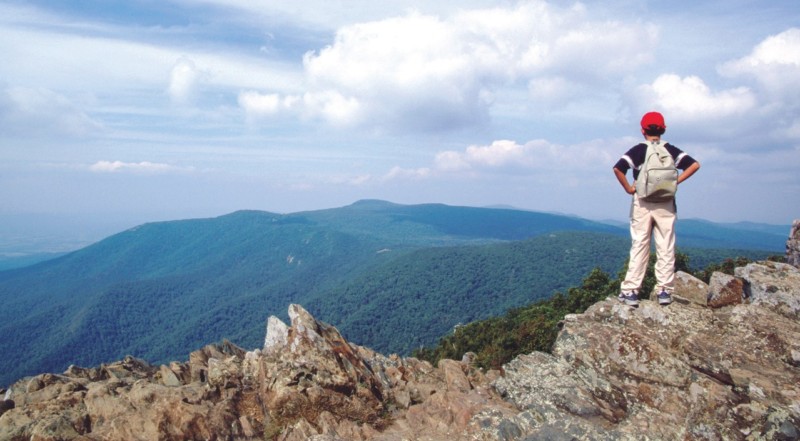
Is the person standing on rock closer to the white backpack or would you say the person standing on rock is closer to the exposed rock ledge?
the white backpack

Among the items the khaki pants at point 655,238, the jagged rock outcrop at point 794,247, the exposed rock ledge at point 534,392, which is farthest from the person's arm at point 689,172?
the jagged rock outcrop at point 794,247

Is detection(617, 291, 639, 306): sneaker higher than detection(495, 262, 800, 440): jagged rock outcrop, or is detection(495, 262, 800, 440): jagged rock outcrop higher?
detection(617, 291, 639, 306): sneaker

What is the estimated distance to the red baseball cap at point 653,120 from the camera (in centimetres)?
1019

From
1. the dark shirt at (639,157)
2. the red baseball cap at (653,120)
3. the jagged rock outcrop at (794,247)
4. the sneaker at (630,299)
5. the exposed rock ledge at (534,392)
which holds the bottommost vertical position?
the exposed rock ledge at (534,392)

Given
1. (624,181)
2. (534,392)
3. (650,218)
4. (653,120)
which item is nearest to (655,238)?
(650,218)

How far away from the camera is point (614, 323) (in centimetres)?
1093

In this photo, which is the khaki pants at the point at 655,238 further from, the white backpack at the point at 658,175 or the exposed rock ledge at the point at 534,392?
the exposed rock ledge at the point at 534,392

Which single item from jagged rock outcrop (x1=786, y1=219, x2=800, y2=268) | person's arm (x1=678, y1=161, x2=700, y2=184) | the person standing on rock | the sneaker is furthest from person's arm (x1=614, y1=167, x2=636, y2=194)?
jagged rock outcrop (x1=786, y1=219, x2=800, y2=268)

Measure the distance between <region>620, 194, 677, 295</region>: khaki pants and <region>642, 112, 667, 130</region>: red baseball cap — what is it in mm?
1662

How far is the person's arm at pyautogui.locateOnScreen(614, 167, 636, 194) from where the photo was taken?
10.4 m

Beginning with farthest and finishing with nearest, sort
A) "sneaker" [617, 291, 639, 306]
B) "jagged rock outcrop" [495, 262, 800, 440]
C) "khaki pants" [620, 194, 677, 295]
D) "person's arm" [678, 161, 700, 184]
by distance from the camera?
"sneaker" [617, 291, 639, 306] → "khaki pants" [620, 194, 677, 295] → "person's arm" [678, 161, 700, 184] → "jagged rock outcrop" [495, 262, 800, 440]

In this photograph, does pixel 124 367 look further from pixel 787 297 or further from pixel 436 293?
pixel 436 293

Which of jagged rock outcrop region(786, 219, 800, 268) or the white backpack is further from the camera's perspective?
jagged rock outcrop region(786, 219, 800, 268)

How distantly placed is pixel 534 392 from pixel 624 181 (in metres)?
5.27
